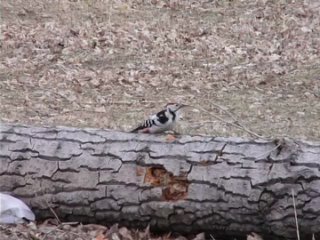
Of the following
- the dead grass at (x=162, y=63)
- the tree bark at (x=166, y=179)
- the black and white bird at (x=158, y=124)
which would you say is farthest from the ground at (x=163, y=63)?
the tree bark at (x=166, y=179)

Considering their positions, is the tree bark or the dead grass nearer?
the tree bark

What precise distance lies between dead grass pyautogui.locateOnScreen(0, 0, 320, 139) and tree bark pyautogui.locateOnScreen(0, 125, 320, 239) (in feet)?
9.79

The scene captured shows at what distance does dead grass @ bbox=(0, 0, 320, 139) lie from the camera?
8766mm

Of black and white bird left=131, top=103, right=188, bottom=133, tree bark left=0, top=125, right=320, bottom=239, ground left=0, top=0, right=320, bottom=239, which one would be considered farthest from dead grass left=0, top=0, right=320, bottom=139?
tree bark left=0, top=125, right=320, bottom=239

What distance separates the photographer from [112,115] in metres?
8.78

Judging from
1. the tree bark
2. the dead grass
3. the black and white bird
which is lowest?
the tree bark

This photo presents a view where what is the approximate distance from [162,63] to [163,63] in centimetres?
1

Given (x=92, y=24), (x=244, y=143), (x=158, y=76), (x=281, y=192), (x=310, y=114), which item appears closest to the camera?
(x=281, y=192)

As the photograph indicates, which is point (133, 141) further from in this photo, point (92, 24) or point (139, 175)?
point (92, 24)

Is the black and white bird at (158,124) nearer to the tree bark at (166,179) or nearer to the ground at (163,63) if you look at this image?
the tree bark at (166,179)

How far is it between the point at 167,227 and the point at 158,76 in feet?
18.6

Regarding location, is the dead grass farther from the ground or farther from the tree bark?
the tree bark

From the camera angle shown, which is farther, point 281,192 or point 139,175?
point 139,175

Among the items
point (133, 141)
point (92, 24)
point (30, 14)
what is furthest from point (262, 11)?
point (133, 141)
